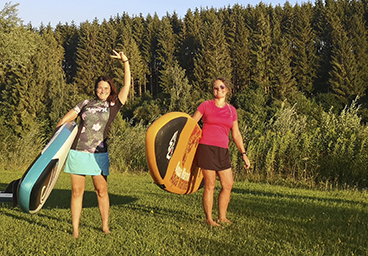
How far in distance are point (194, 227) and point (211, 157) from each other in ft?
2.85

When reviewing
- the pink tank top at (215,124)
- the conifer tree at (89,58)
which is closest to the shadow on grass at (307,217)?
the pink tank top at (215,124)

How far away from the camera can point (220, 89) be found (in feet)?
15.9

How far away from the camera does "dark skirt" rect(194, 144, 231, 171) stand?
4715mm

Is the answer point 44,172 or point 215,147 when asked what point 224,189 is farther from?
point 44,172

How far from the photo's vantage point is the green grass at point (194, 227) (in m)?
3.89

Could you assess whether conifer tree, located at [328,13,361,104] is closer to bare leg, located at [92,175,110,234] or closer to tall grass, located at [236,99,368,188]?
tall grass, located at [236,99,368,188]

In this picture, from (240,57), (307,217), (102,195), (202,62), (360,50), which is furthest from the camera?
(240,57)

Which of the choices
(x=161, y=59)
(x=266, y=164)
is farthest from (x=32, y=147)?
(x=161, y=59)

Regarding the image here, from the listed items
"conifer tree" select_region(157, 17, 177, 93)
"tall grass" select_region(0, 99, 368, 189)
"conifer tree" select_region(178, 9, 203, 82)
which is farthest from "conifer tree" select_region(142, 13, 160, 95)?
"tall grass" select_region(0, 99, 368, 189)

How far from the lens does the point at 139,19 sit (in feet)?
310

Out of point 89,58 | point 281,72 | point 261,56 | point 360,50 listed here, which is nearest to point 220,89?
point 281,72

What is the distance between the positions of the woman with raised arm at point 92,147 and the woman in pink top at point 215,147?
1135 mm

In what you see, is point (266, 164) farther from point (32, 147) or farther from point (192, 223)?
point (32, 147)

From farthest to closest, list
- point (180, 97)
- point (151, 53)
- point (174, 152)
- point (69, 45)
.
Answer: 1. point (69, 45)
2. point (151, 53)
3. point (180, 97)
4. point (174, 152)
